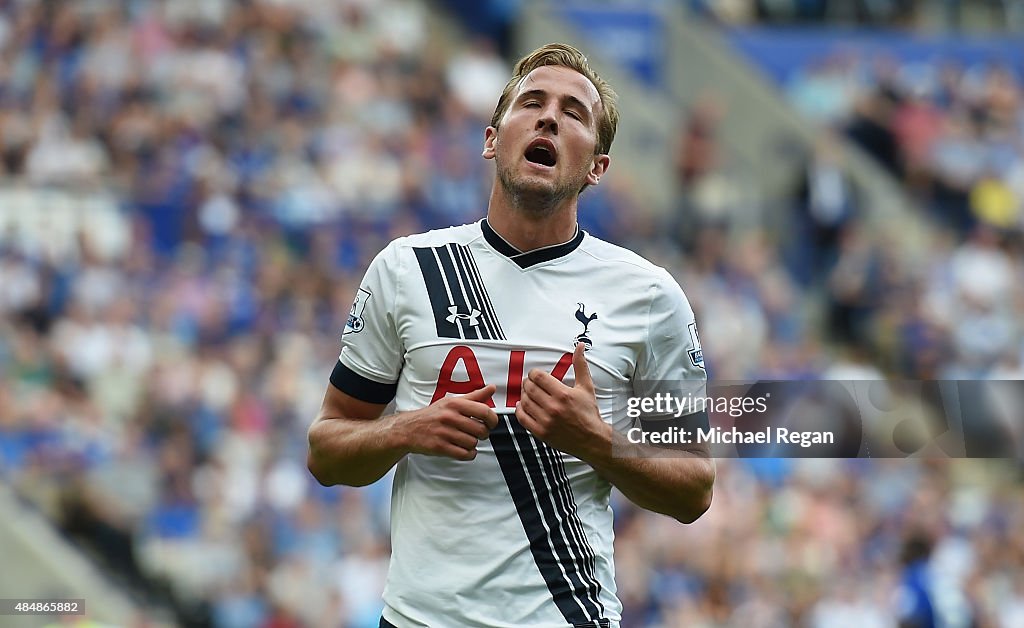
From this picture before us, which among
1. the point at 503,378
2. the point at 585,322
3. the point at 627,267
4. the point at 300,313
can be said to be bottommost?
the point at 503,378

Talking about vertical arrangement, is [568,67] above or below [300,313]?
below

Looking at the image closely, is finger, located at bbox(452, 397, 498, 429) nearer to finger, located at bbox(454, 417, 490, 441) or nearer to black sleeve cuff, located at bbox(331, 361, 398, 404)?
finger, located at bbox(454, 417, 490, 441)

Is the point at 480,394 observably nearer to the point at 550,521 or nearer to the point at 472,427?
the point at 472,427

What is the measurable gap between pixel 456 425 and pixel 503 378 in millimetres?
309

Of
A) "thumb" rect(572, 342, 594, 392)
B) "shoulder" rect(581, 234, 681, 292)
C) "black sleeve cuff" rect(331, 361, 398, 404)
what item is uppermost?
"shoulder" rect(581, 234, 681, 292)

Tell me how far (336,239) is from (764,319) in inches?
146

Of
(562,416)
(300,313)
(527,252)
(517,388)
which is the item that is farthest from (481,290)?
(300,313)

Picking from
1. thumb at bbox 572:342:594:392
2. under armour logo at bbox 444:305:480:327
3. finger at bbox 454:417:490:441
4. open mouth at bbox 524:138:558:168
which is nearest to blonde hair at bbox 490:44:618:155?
open mouth at bbox 524:138:558:168

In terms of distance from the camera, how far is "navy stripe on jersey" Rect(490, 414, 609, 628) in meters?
4.10

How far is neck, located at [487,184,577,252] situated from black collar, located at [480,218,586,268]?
0.05 ft

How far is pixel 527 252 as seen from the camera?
438 centimetres

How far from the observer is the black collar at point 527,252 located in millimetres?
4359

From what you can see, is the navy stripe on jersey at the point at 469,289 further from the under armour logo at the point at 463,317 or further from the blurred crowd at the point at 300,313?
the blurred crowd at the point at 300,313

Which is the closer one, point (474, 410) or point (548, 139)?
point (474, 410)
